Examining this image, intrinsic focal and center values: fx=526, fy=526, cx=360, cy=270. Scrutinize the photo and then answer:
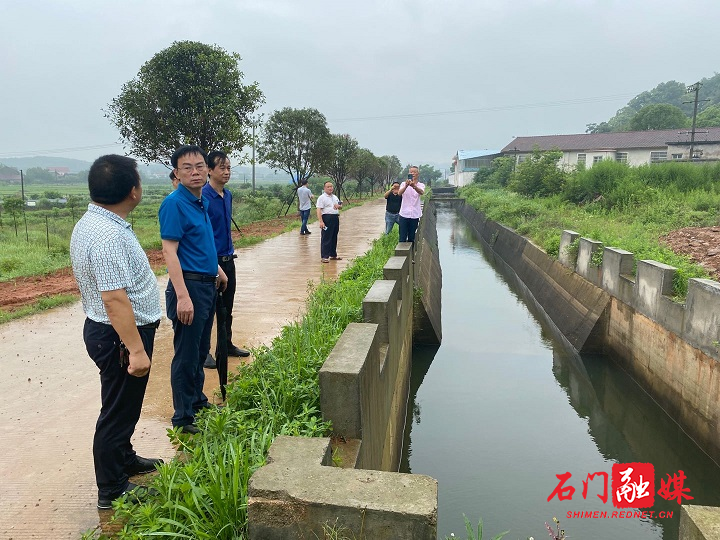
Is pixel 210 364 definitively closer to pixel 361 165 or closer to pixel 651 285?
pixel 651 285

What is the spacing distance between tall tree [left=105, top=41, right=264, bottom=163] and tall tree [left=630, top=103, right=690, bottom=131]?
57.4 metres

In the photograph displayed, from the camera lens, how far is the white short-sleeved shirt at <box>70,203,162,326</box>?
2.41 m

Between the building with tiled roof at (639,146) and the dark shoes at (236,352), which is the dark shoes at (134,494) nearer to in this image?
the dark shoes at (236,352)

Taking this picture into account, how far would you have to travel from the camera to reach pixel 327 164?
27031 mm

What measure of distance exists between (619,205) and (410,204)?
1073cm

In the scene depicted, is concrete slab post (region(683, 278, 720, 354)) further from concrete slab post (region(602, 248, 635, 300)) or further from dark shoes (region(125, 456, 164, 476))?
dark shoes (region(125, 456, 164, 476))

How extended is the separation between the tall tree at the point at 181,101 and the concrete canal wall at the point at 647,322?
27.2ft

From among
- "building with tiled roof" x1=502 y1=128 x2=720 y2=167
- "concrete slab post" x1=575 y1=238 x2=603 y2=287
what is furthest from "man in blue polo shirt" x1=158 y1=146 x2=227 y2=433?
"building with tiled roof" x1=502 y1=128 x2=720 y2=167

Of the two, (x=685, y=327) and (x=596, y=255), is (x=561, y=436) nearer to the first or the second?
(x=685, y=327)

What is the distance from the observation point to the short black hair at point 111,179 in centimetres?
250

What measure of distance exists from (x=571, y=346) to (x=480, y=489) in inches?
212

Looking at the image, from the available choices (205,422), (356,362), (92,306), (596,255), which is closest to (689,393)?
(596,255)

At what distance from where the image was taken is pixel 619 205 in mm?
16562

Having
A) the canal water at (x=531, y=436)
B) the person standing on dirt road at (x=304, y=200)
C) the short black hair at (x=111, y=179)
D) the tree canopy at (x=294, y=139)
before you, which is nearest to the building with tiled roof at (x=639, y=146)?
the tree canopy at (x=294, y=139)
